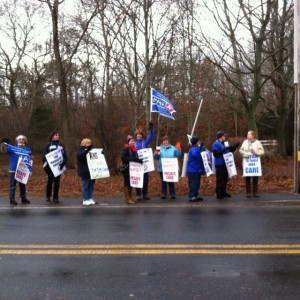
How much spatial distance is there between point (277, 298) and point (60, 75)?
19.0 meters

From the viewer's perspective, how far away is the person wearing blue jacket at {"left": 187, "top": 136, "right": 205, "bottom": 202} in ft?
37.3

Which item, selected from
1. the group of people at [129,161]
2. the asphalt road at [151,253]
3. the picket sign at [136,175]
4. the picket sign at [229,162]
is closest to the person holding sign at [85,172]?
the group of people at [129,161]

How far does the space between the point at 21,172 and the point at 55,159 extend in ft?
3.10

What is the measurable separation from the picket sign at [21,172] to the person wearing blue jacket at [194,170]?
4.33m

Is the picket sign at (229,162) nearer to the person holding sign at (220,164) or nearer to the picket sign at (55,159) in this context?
the person holding sign at (220,164)

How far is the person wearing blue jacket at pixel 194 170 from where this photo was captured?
11375mm

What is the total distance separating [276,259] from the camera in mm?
5906

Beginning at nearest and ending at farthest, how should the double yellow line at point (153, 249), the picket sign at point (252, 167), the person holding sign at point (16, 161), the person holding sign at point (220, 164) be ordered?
the double yellow line at point (153, 249) → the person holding sign at point (16, 161) → the person holding sign at point (220, 164) → the picket sign at point (252, 167)

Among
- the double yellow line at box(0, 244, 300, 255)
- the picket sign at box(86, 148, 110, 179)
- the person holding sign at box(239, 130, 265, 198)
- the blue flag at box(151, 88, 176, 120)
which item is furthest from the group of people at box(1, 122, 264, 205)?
the double yellow line at box(0, 244, 300, 255)

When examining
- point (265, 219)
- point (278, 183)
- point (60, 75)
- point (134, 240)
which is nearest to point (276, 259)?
point (134, 240)

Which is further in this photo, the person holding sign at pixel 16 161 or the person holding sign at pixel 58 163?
the person holding sign at pixel 58 163

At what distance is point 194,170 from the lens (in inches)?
453

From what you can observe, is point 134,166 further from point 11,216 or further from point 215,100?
point 215,100

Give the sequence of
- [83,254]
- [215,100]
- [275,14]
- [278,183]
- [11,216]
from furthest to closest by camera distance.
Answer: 1. [215,100]
2. [275,14]
3. [278,183]
4. [11,216]
5. [83,254]
